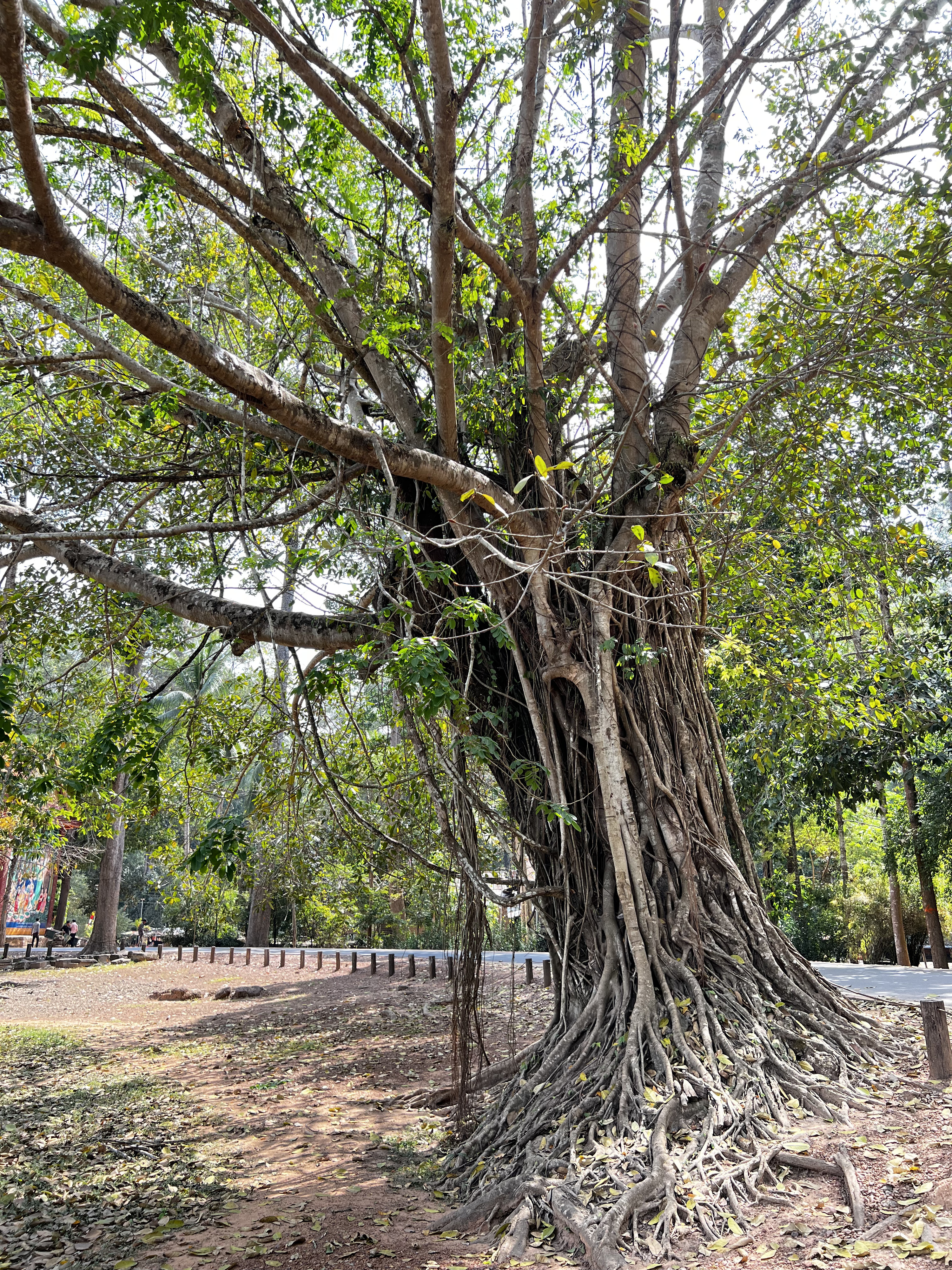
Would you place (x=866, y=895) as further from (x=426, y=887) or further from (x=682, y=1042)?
(x=682, y=1042)

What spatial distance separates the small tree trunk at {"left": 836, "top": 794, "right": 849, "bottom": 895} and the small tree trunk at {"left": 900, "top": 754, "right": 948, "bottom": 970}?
6.19 ft

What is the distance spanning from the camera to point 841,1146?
371 cm

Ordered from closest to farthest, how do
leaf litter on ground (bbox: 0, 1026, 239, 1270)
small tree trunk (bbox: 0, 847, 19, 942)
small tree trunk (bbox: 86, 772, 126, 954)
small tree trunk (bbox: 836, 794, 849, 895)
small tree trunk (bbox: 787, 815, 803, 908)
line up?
leaf litter on ground (bbox: 0, 1026, 239, 1270), small tree trunk (bbox: 787, 815, 803, 908), small tree trunk (bbox: 836, 794, 849, 895), small tree trunk (bbox: 86, 772, 126, 954), small tree trunk (bbox: 0, 847, 19, 942)

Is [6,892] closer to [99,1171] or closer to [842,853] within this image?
[842,853]

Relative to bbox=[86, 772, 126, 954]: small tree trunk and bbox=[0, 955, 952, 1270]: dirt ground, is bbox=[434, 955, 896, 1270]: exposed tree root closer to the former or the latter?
bbox=[0, 955, 952, 1270]: dirt ground

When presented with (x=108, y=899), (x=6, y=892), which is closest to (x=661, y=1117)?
(x=108, y=899)

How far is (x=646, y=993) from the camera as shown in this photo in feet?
15.2

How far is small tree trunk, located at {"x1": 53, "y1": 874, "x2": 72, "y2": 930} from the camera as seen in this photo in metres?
27.5

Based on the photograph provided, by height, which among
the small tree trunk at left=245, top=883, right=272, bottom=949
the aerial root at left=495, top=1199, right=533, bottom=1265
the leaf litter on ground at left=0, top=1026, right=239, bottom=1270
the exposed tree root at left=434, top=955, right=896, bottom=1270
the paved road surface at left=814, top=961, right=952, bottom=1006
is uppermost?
the small tree trunk at left=245, top=883, right=272, bottom=949

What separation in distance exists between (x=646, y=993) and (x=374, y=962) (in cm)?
983

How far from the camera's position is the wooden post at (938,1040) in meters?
4.36

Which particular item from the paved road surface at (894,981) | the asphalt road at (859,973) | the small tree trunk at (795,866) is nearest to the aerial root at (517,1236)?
the asphalt road at (859,973)

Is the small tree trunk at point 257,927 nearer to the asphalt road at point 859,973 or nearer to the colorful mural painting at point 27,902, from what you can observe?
the asphalt road at point 859,973

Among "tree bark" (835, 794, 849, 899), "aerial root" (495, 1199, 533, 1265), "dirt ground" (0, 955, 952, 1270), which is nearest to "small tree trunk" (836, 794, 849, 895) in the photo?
"tree bark" (835, 794, 849, 899)
